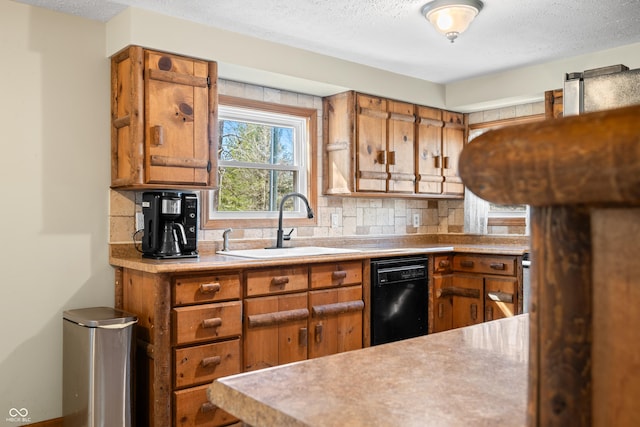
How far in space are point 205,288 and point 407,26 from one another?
204 centimetres

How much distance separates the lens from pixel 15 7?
2.93m

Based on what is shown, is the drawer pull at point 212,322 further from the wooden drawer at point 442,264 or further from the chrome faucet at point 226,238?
the wooden drawer at point 442,264

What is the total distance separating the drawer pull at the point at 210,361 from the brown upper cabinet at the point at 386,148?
1773 millimetres

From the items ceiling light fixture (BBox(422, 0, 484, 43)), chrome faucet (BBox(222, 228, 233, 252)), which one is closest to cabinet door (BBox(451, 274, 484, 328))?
chrome faucet (BBox(222, 228, 233, 252))

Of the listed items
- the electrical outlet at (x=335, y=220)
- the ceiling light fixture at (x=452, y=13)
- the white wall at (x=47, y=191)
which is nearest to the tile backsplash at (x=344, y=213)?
the electrical outlet at (x=335, y=220)

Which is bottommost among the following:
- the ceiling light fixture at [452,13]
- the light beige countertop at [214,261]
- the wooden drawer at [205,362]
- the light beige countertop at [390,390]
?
the wooden drawer at [205,362]

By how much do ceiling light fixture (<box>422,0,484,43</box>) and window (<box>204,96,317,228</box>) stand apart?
1.47m

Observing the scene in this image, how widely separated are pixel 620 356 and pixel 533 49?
3.99 m

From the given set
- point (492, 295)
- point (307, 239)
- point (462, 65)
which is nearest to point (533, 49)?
point (462, 65)

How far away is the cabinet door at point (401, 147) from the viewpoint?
4387 millimetres

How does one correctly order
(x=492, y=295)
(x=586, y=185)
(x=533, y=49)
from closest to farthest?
(x=586, y=185), (x=533, y=49), (x=492, y=295)

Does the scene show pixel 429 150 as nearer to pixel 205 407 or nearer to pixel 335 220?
pixel 335 220

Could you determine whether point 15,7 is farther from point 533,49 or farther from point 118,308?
point 533,49

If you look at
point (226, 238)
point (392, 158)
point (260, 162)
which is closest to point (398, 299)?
point (392, 158)
